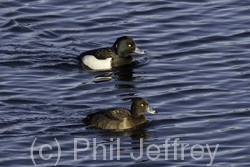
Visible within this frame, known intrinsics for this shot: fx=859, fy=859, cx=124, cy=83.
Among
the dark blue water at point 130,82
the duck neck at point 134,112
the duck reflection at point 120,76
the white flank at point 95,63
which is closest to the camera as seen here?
the dark blue water at point 130,82

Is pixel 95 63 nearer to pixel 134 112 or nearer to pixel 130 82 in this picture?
pixel 130 82

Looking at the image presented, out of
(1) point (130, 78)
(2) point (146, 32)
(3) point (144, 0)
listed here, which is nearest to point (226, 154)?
(1) point (130, 78)

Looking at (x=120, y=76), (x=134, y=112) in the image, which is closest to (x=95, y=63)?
(x=120, y=76)

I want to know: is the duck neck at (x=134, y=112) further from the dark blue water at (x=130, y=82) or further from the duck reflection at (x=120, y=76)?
the duck reflection at (x=120, y=76)

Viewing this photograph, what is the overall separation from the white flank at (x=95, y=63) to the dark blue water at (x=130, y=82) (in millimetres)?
275

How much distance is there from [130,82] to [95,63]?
1566 millimetres

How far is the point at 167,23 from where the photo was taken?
24.1 meters

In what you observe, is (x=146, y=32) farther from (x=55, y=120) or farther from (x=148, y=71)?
(x=55, y=120)

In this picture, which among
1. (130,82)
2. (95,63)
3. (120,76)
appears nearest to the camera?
(130,82)

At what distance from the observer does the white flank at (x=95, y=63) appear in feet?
69.2

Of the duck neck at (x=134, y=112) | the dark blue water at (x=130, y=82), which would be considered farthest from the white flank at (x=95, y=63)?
the duck neck at (x=134, y=112)

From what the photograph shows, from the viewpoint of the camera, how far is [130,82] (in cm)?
2012

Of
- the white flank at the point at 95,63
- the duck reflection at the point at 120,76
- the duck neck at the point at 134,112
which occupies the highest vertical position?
the white flank at the point at 95,63

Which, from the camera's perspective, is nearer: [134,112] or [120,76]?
[134,112]
